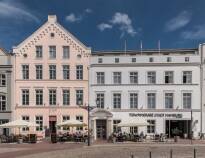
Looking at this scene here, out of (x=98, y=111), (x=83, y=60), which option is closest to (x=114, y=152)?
(x=98, y=111)

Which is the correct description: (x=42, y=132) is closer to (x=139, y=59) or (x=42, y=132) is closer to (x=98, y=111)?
(x=98, y=111)

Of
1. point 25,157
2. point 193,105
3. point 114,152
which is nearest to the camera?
point 25,157

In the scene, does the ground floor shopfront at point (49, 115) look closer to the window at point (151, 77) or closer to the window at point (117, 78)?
the window at point (117, 78)

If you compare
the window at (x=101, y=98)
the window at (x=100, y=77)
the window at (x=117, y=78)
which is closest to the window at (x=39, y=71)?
the window at (x=100, y=77)

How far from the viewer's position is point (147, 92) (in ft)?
182

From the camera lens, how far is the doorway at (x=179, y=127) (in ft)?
183

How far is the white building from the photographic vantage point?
181ft

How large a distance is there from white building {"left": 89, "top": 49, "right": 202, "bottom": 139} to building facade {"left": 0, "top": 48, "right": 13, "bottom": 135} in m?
10.3

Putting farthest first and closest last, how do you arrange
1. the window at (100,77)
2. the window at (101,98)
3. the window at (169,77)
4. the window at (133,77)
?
the window at (100,77) → the window at (133,77) → the window at (101,98) → the window at (169,77)

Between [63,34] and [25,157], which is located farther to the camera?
[63,34]

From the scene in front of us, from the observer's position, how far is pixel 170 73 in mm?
55625

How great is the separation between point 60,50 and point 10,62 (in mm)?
6558

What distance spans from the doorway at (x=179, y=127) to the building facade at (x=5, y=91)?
2006 centimetres

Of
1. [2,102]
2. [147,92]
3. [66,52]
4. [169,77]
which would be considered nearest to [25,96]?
[2,102]
